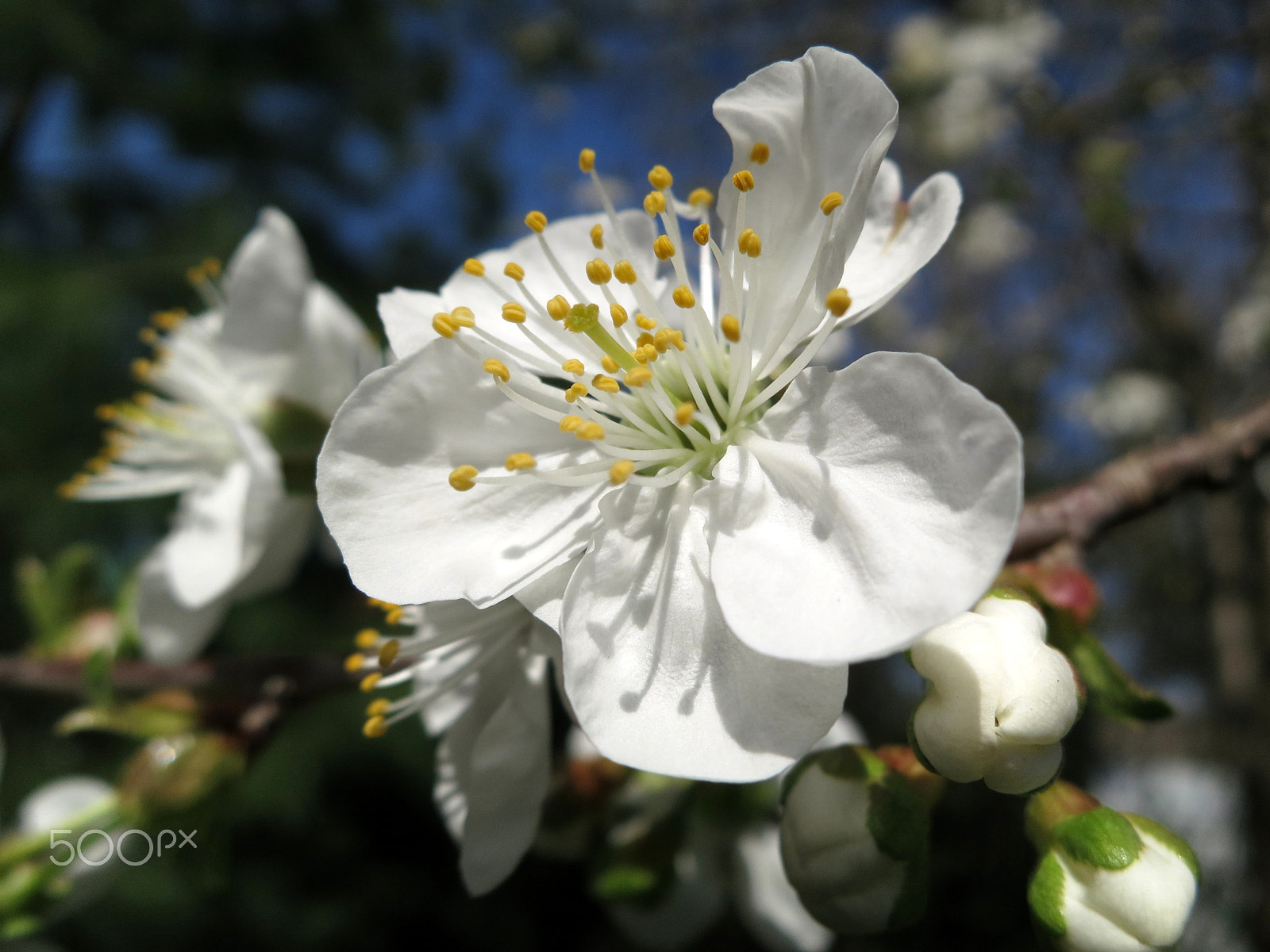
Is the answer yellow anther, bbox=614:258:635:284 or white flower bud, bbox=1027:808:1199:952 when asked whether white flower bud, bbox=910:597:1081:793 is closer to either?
white flower bud, bbox=1027:808:1199:952

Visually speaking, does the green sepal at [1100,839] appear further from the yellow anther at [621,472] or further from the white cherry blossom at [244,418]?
the white cherry blossom at [244,418]

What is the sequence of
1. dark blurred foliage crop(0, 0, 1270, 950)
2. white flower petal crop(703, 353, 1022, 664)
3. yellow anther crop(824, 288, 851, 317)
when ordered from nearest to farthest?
white flower petal crop(703, 353, 1022, 664) < yellow anther crop(824, 288, 851, 317) < dark blurred foliage crop(0, 0, 1270, 950)

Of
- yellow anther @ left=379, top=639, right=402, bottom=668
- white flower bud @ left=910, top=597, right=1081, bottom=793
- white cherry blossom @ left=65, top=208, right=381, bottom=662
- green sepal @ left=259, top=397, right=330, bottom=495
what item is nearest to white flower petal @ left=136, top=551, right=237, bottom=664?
white cherry blossom @ left=65, top=208, right=381, bottom=662

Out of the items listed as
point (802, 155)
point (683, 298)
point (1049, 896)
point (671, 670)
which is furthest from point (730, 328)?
point (1049, 896)

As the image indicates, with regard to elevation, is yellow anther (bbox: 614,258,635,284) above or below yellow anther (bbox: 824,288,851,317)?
above

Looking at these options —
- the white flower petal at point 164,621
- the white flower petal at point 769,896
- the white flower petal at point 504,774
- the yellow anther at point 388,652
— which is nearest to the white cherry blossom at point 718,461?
the yellow anther at point 388,652

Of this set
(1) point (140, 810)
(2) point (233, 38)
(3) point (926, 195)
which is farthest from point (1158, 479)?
(2) point (233, 38)
